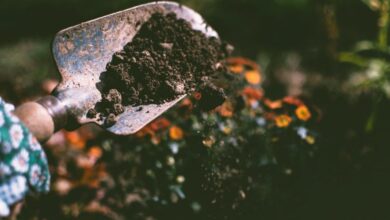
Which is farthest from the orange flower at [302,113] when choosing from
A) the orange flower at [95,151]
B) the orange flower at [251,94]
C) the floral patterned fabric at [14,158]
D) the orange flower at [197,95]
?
the floral patterned fabric at [14,158]

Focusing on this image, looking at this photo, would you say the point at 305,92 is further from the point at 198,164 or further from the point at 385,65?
the point at 198,164

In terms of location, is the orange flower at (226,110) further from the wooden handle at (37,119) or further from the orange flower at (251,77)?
the wooden handle at (37,119)

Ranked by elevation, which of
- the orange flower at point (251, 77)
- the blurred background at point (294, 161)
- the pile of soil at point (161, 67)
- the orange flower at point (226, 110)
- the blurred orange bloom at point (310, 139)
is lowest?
the blurred background at point (294, 161)

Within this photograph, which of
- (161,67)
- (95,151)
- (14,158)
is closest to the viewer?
(14,158)

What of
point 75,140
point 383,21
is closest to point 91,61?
point 75,140

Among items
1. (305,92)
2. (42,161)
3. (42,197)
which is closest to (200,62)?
(42,161)

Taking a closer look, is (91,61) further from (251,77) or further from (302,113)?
(302,113)
